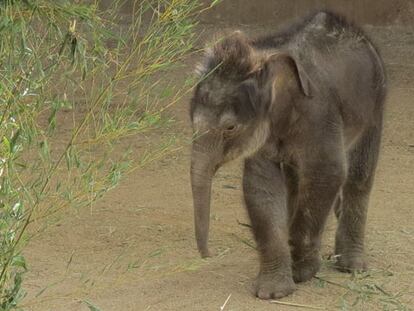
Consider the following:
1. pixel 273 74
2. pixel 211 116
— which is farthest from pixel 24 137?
pixel 273 74

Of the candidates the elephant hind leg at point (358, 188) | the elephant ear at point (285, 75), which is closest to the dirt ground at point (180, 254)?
the elephant hind leg at point (358, 188)

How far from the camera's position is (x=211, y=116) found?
205 inches

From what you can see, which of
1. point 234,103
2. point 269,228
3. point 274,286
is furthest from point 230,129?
point 274,286

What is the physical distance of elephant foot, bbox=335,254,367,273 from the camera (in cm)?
586

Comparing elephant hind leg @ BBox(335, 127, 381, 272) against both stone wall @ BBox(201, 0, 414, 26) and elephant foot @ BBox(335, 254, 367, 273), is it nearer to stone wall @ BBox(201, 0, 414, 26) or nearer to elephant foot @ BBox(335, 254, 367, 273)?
elephant foot @ BBox(335, 254, 367, 273)

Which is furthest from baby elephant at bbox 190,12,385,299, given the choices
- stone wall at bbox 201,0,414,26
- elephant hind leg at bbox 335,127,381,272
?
stone wall at bbox 201,0,414,26

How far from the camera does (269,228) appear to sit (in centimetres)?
A: 542

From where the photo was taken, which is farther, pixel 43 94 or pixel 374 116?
pixel 374 116

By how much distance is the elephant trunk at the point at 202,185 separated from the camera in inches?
197

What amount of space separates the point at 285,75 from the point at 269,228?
0.71 m

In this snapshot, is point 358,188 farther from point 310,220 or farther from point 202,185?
point 202,185

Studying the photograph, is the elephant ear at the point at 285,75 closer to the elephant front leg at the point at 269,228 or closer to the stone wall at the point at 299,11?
the elephant front leg at the point at 269,228

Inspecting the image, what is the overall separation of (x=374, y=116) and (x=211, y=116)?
1166 millimetres

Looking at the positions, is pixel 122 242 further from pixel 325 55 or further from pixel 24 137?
pixel 24 137
